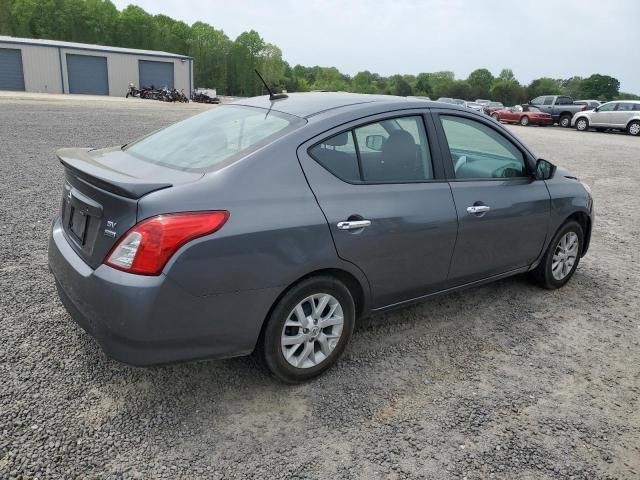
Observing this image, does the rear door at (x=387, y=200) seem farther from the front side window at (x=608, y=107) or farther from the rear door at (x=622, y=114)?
the front side window at (x=608, y=107)

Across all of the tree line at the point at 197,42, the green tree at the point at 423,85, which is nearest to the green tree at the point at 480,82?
the tree line at the point at 197,42

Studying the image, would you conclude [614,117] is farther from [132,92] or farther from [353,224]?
[132,92]

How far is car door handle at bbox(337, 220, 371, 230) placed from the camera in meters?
2.83

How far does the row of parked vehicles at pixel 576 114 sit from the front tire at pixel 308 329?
915 inches

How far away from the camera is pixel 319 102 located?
3293mm

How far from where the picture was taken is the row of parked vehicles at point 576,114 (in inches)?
1009

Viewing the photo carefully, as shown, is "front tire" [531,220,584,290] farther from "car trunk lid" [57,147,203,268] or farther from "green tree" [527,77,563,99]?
"green tree" [527,77,563,99]

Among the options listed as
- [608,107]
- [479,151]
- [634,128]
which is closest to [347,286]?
[479,151]

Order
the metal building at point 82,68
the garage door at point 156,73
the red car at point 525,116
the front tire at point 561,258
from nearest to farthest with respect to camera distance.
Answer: the front tire at point 561,258, the red car at point 525,116, the metal building at point 82,68, the garage door at point 156,73

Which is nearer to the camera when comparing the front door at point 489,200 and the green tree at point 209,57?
the front door at point 489,200

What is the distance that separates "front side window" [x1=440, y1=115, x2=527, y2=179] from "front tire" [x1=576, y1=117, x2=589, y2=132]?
27588 mm

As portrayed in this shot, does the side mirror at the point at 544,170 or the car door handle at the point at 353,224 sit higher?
the side mirror at the point at 544,170

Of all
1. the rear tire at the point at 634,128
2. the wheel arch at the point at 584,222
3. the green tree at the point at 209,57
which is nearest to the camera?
the wheel arch at the point at 584,222

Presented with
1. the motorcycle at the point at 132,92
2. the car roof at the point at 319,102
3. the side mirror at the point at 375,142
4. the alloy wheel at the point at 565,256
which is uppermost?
the car roof at the point at 319,102
